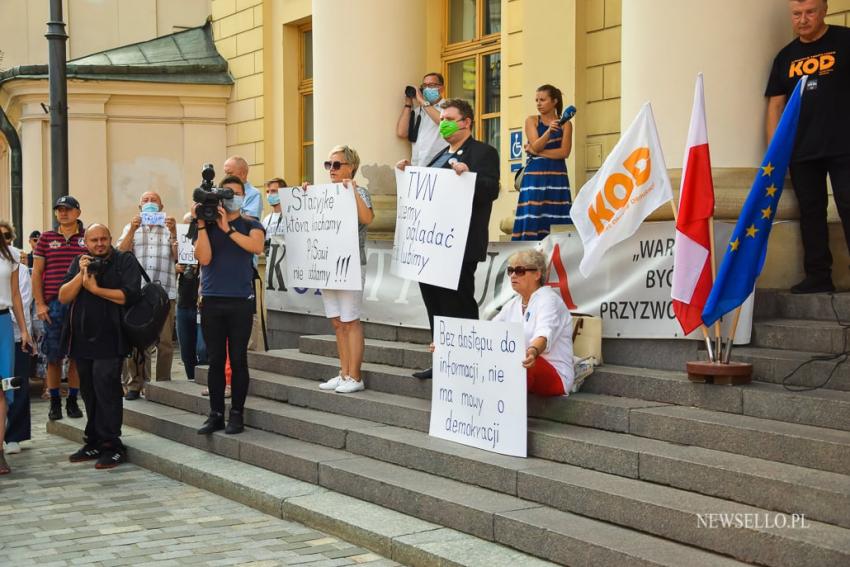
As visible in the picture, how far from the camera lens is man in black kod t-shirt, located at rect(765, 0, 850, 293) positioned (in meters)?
7.32

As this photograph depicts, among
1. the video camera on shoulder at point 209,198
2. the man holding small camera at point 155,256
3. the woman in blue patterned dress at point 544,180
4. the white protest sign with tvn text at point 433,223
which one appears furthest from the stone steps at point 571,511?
the man holding small camera at point 155,256

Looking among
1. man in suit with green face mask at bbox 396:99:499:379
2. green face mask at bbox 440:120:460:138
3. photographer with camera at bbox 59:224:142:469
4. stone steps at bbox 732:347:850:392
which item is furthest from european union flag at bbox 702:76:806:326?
photographer with camera at bbox 59:224:142:469

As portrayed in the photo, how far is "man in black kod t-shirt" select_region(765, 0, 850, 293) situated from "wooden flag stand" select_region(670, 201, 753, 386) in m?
1.01

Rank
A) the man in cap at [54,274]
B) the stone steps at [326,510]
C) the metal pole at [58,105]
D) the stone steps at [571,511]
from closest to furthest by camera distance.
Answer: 1. the stone steps at [571,511]
2. the stone steps at [326,510]
3. the man in cap at [54,274]
4. the metal pole at [58,105]

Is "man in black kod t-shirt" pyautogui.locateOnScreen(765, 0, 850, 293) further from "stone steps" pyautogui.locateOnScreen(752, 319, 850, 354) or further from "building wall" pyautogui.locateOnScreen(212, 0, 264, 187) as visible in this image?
"building wall" pyautogui.locateOnScreen(212, 0, 264, 187)

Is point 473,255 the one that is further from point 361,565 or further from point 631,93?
point 361,565

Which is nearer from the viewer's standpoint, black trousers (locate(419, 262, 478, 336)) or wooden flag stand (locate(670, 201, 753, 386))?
wooden flag stand (locate(670, 201, 753, 386))

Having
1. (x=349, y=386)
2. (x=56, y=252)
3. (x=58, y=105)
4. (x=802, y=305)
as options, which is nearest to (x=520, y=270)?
(x=802, y=305)

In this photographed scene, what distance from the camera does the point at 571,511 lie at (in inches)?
241

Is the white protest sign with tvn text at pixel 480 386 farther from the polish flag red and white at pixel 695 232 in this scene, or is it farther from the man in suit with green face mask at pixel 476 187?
the polish flag red and white at pixel 695 232

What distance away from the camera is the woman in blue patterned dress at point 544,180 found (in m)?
9.84

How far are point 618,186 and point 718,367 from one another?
54.8 inches

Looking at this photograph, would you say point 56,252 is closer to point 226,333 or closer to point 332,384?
point 226,333

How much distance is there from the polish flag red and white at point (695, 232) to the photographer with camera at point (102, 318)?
14.0ft
